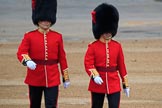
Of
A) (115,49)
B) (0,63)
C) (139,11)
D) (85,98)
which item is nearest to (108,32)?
(115,49)

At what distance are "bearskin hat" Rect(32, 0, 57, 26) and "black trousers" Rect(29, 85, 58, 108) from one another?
812mm

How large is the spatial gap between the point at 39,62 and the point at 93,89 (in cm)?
74

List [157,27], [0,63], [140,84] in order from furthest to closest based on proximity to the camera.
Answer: [157,27] < [0,63] < [140,84]

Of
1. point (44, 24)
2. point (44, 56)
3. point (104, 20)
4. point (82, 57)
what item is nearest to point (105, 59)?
point (104, 20)

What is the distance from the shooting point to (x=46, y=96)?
770 cm

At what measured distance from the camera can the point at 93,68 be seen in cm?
752

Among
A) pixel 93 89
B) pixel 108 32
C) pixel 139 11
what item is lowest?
pixel 139 11

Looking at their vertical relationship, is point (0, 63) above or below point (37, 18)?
below

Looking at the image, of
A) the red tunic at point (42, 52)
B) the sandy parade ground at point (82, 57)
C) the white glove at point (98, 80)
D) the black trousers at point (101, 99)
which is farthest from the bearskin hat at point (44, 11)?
the sandy parade ground at point (82, 57)

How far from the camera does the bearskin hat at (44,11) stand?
305 inches

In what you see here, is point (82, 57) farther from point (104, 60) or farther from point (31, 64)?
point (31, 64)

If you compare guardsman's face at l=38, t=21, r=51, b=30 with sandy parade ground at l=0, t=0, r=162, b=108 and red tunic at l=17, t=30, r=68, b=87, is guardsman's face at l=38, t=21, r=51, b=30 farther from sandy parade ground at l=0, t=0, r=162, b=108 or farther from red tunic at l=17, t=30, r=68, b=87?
sandy parade ground at l=0, t=0, r=162, b=108

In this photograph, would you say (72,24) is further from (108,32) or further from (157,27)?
(108,32)

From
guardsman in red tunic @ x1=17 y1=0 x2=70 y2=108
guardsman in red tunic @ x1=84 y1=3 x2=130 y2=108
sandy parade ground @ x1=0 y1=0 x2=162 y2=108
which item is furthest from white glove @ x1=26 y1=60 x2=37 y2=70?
sandy parade ground @ x1=0 y1=0 x2=162 y2=108
